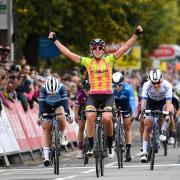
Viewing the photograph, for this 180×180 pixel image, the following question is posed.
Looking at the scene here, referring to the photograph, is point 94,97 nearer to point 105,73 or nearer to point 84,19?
point 105,73

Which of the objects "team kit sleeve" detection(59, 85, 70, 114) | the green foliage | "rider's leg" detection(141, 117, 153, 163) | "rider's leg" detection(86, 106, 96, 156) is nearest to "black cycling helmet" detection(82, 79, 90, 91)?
"rider's leg" detection(141, 117, 153, 163)

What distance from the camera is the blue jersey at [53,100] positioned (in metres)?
18.8

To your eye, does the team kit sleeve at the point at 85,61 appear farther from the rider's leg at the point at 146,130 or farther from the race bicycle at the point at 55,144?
the rider's leg at the point at 146,130

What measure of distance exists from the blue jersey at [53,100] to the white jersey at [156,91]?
157 centimetres

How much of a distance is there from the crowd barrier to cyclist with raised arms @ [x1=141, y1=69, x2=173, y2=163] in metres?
3.41

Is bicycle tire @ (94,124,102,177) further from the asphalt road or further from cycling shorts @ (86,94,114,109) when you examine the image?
cycling shorts @ (86,94,114,109)

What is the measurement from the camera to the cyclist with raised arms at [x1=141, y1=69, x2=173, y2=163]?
753 inches

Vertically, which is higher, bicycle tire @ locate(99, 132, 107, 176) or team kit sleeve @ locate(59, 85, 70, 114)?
team kit sleeve @ locate(59, 85, 70, 114)

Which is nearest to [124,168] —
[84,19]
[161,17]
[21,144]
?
[21,144]

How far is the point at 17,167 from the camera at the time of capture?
69.7 ft

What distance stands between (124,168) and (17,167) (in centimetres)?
276

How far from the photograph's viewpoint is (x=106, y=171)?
61.1ft

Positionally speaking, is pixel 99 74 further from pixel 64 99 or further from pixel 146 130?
pixel 146 130

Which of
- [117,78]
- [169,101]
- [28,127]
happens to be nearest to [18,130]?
[28,127]
